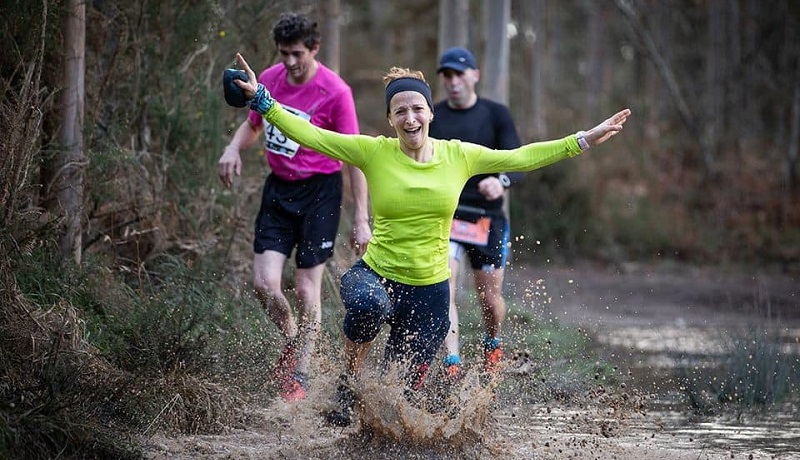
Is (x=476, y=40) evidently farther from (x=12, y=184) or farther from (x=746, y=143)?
(x=12, y=184)

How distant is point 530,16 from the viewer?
119 feet

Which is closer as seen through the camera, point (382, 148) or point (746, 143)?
point (382, 148)

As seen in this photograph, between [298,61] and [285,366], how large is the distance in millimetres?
1933

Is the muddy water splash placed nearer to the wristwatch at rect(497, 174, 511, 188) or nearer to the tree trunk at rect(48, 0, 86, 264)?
the tree trunk at rect(48, 0, 86, 264)

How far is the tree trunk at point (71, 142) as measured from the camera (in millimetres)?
7176

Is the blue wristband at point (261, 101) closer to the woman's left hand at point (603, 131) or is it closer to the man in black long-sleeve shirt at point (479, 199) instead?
the woman's left hand at point (603, 131)

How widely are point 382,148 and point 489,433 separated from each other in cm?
166

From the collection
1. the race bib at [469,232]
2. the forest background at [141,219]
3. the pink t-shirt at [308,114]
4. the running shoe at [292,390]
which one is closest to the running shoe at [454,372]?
the running shoe at [292,390]

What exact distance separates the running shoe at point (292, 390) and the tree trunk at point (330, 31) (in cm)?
563

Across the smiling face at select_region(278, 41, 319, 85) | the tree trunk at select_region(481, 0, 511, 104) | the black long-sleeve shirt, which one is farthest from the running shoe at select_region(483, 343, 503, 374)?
the tree trunk at select_region(481, 0, 511, 104)

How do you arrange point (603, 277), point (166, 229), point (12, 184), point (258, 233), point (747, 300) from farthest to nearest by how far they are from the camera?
1. point (603, 277)
2. point (747, 300)
3. point (166, 229)
4. point (258, 233)
5. point (12, 184)

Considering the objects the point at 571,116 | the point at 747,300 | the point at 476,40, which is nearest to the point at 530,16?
the point at 476,40

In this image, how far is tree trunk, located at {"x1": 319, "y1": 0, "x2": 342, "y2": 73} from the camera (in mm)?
11727

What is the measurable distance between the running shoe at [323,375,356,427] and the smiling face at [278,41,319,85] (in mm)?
2152
